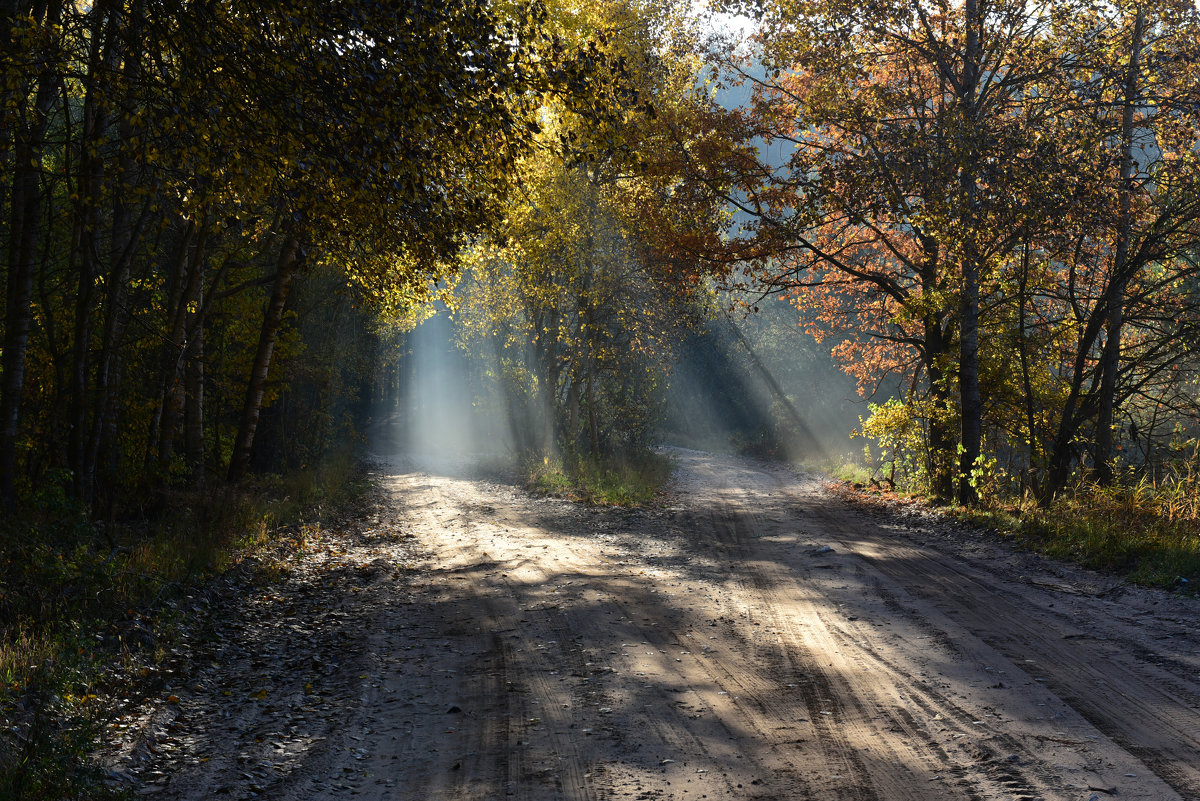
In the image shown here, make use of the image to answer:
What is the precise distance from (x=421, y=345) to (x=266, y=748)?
8918 cm

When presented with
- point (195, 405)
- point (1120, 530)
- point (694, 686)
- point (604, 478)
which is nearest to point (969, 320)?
point (1120, 530)

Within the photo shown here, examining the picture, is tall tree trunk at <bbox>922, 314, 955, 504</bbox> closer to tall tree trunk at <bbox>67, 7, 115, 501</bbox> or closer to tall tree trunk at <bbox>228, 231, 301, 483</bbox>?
tall tree trunk at <bbox>228, 231, 301, 483</bbox>

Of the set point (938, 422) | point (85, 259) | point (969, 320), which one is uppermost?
point (85, 259)

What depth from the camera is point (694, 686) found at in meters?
5.15

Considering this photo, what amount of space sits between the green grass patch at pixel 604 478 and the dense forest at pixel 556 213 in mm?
537

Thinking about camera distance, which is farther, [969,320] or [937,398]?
[937,398]

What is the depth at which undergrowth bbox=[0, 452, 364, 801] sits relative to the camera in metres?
3.94

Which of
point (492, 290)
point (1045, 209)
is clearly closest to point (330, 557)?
point (1045, 209)

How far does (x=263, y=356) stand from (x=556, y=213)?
8.44 meters

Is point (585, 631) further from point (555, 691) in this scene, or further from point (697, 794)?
point (697, 794)

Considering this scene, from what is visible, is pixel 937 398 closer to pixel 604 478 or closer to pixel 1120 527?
pixel 1120 527

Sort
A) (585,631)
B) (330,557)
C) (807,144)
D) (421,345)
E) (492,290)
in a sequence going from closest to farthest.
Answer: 1. (585,631)
2. (330,557)
3. (807,144)
4. (492,290)
5. (421,345)

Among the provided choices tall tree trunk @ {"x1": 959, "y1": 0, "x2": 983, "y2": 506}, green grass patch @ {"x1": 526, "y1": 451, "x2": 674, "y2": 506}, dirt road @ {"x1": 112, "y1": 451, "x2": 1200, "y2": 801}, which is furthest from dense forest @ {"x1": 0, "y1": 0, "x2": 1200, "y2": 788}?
dirt road @ {"x1": 112, "y1": 451, "x2": 1200, "y2": 801}

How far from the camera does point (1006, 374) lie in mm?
15352
